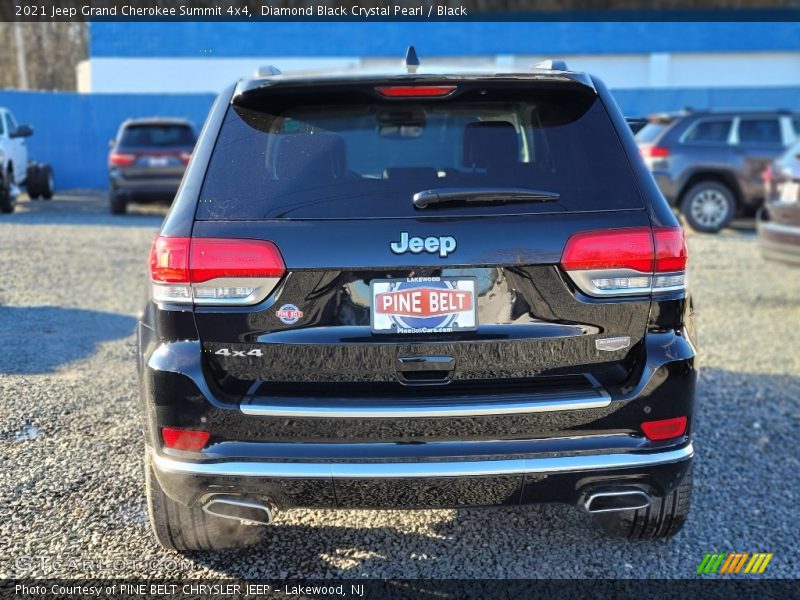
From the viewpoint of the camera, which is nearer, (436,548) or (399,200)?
(399,200)

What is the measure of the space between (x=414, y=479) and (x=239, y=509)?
0.59m

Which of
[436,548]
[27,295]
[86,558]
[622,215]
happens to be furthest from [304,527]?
[27,295]

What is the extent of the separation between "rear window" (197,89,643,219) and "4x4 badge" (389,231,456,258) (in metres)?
0.08

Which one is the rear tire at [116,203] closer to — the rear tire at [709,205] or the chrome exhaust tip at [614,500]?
the rear tire at [709,205]

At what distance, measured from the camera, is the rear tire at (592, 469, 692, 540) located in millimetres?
2914

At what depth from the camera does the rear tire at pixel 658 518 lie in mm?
2914

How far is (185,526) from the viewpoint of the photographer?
283 centimetres

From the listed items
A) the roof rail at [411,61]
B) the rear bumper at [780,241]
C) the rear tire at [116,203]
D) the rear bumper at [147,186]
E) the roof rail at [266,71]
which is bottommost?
the rear tire at [116,203]

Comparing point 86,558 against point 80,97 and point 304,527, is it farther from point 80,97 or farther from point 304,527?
point 80,97

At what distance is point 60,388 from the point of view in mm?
4742

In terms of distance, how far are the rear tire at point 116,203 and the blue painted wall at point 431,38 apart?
35.6 feet

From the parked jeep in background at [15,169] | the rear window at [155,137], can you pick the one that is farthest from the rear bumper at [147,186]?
the parked jeep in background at [15,169]

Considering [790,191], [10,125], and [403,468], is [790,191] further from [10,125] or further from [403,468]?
[10,125]

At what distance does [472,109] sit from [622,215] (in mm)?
676
